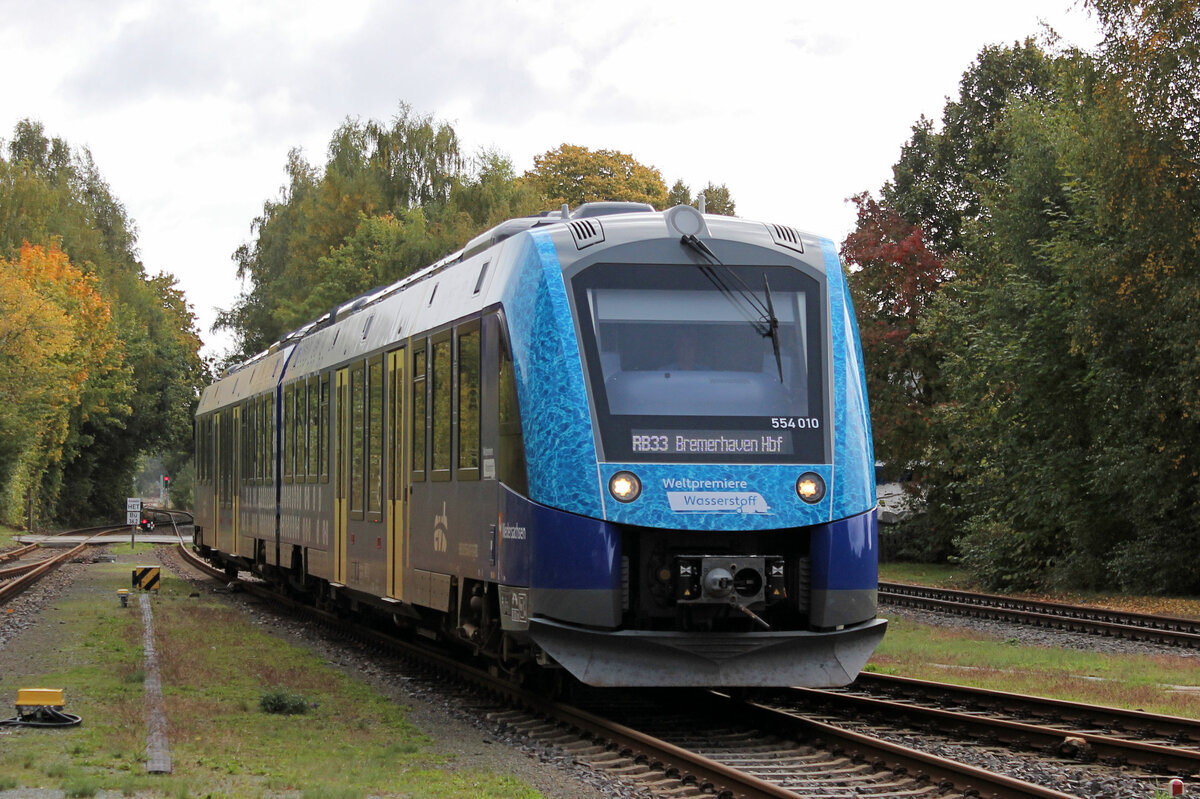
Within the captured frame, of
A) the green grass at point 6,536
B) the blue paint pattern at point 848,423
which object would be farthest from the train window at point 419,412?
the green grass at point 6,536

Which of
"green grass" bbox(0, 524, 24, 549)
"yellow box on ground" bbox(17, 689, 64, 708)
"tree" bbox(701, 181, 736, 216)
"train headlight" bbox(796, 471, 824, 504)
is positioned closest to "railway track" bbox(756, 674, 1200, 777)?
"train headlight" bbox(796, 471, 824, 504)

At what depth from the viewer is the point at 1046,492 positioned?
1164 inches

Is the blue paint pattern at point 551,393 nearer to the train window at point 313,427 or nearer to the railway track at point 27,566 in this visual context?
the train window at point 313,427

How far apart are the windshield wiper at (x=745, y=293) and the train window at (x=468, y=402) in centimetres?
173

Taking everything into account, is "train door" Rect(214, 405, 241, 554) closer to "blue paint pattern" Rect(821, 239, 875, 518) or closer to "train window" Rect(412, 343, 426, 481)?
"train window" Rect(412, 343, 426, 481)

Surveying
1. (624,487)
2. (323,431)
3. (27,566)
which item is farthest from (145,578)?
(624,487)

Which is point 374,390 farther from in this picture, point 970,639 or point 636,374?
point 970,639

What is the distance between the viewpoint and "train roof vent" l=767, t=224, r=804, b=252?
11.0 m

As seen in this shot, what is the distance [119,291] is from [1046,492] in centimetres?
5770

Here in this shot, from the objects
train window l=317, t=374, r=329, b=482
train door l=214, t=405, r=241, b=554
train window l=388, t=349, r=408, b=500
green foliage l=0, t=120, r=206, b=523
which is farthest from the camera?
green foliage l=0, t=120, r=206, b=523

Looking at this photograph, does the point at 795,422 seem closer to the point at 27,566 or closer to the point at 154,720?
the point at 154,720

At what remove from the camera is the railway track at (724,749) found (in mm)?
8359

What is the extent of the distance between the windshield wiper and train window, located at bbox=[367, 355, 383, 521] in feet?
15.3

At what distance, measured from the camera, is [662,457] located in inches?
396
